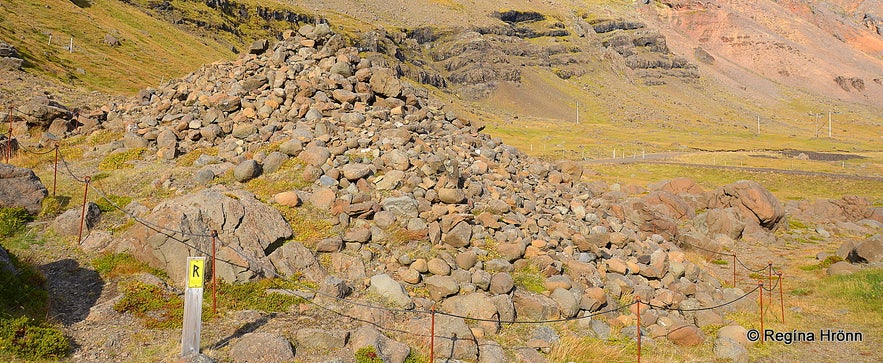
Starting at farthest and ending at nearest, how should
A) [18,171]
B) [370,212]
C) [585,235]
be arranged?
[585,235] < [18,171] < [370,212]

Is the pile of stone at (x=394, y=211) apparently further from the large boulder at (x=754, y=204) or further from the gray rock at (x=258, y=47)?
the large boulder at (x=754, y=204)

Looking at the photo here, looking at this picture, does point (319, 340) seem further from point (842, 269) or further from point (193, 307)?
point (842, 269)

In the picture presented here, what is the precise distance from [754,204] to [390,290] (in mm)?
35046

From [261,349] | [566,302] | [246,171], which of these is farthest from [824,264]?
[261,349]

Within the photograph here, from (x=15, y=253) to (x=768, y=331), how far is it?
22986 millimetres

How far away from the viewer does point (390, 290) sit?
13359 mm

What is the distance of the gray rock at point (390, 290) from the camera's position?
42.8ft

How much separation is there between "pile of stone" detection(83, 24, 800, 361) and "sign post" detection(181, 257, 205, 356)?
3314 mm

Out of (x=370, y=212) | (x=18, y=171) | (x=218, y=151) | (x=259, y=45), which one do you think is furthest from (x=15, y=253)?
(x=259, y=45)

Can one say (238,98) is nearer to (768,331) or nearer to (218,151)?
(218,151)

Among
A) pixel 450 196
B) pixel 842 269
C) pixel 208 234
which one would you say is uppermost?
pixel 450 196

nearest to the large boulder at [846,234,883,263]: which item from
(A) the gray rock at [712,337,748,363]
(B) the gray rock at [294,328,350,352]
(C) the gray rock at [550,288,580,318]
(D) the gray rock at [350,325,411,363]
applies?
(A) the gray rock at [712,337,748,363]

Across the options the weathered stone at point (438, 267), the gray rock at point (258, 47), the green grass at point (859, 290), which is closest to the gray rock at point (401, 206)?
the weathered stone at point (438, 267)

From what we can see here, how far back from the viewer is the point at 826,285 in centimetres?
2338
